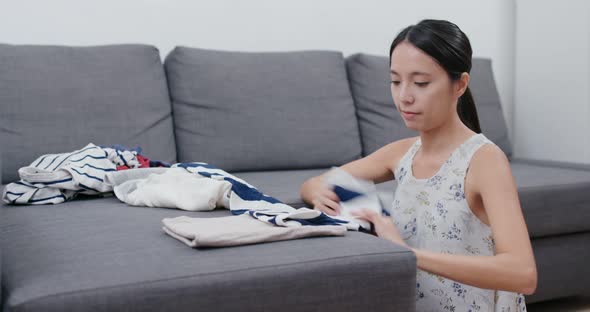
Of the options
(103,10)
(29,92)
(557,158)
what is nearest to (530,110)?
(557,158)

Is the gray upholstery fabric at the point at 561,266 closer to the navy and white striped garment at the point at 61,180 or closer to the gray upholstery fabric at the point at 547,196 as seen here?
the gray upholstery fabric at the point at 547,196

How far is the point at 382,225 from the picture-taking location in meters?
1.34

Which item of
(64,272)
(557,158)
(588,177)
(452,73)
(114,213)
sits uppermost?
(452,73)

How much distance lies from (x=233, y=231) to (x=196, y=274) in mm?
158

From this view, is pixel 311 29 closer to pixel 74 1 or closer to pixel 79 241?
pixel 74 1

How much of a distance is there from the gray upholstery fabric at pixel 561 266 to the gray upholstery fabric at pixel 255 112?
0.78 metres

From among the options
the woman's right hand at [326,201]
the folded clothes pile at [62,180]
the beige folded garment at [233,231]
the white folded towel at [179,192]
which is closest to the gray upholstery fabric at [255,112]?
the folded clothes pile at [62,180]

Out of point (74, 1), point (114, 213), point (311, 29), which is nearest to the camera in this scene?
point (114, 213)

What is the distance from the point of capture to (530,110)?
3.28m

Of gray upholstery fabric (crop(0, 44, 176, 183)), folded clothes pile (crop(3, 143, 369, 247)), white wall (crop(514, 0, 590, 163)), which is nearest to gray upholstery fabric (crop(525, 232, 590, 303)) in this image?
white wall (crop(514, 0, 590, 163))

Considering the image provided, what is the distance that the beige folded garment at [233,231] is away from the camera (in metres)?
1.17

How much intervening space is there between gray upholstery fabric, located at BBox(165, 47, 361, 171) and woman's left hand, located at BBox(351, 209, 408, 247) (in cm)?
110

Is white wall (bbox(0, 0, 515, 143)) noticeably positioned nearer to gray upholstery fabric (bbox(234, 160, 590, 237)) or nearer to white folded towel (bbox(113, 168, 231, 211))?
gray upholstery fabric (bbox(234, 160, 590, 237))

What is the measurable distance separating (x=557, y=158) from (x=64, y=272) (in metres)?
2.57
